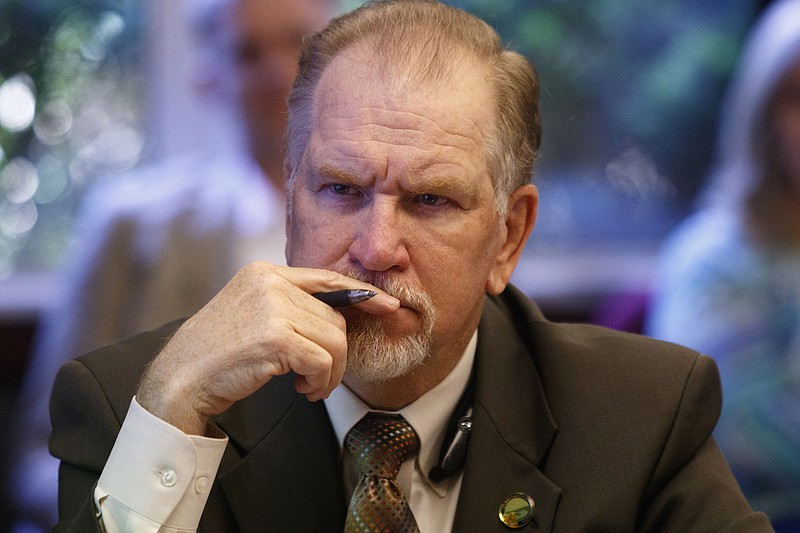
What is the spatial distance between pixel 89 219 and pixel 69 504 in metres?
1.66

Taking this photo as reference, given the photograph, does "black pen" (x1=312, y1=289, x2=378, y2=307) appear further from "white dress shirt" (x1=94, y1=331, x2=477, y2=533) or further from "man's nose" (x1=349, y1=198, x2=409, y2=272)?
"white dress shirt" (x1=94, y1=331, x2=477, y2=533)

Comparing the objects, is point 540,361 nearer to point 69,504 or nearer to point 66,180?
point 69,504

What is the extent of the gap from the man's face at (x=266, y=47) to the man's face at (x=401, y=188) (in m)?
1.37

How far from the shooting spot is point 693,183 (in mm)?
4957

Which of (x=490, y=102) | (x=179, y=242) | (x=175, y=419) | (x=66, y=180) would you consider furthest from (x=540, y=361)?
(x=66, y=180)

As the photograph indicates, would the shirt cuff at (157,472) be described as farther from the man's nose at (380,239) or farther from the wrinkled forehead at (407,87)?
the wrinkled forehead at (407,87)

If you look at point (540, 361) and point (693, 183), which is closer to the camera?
point (540, 361)

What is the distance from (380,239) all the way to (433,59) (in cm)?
41

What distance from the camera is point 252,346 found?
180cm

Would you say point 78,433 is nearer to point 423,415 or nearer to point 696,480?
point 423,415

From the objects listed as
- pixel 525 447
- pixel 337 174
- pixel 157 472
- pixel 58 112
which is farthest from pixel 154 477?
pixel 58 112

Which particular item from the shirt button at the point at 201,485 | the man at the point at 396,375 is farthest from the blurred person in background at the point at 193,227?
the shirt button at the point at 201,485

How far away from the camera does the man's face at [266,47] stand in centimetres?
341

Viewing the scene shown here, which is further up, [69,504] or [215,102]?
[215,102]
